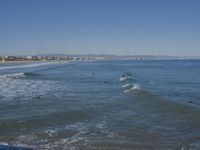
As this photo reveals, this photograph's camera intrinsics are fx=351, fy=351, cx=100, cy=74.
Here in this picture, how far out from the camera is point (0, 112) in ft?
76.2

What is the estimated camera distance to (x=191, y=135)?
16719mm

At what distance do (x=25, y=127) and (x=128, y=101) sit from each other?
40.1 feet

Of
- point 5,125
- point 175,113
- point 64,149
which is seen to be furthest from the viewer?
point 175,113

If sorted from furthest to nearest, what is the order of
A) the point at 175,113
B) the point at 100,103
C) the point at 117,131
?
the point at 100,103
the point at 175,113
the point at 117,131

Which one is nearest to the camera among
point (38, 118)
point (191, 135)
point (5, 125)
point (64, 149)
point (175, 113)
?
point (64, 149)

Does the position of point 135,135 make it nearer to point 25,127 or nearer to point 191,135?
point 191,135

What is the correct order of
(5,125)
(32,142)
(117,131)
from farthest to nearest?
(5,125), (117,131), (32,142)

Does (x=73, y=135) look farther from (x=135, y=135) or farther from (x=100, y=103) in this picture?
(x=100, y=103)

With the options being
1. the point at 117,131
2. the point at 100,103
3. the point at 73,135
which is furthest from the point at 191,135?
the point at 100,103

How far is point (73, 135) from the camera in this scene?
1698cm

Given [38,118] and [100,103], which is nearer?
[38,118]

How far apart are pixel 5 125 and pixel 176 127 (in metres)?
9.17

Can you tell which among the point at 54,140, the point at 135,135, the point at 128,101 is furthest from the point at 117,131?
→ the point at 128,101

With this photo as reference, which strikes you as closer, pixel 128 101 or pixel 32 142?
pixel 32 142
